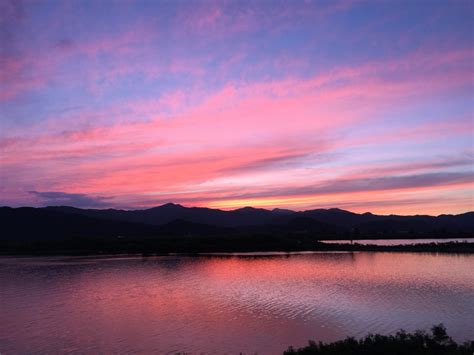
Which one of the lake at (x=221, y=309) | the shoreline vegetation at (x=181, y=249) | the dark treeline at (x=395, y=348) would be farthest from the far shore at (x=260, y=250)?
the dark treeline at (x=395, y=348)

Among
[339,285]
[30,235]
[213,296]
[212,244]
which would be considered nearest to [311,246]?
[212,244]

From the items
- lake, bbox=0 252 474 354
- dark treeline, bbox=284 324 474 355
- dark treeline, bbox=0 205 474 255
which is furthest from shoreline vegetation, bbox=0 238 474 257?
dark treeline, bbox=284 324 474 355

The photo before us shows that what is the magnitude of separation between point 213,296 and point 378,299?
1323 cm

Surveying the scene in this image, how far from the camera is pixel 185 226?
18325 centimetres

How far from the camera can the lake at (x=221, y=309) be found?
73.2 feet

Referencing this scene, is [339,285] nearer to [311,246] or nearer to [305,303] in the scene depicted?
[305,303]

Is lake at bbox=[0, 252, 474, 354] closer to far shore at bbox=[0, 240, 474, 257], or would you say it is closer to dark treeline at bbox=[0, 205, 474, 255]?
far shore at bbox=[0, 240, 474, 257]

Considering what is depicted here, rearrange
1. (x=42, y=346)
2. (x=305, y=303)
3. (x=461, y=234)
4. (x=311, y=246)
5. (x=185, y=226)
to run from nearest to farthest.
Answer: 1. (x=42, y=346)
2. (x=305, y=303)
3. (x=311, y=246)
4. (x=461, y=234)
5. (x=185, y=226)

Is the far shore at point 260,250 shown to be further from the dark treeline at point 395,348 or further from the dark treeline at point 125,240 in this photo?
the dark treeline at point 395,348

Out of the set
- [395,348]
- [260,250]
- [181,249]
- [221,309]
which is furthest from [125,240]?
[395,348]

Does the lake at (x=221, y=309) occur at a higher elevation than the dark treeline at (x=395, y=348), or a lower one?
lower

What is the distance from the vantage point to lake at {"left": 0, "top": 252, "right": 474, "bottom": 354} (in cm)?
2230

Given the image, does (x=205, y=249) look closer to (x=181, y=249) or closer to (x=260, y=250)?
(x=181, y=249)

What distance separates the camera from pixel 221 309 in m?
30.2
